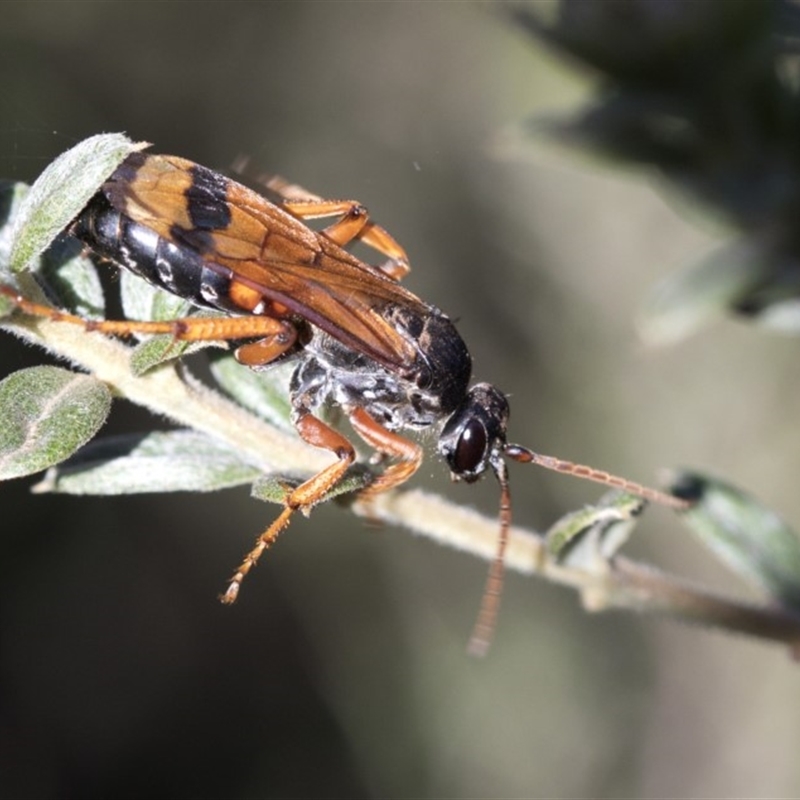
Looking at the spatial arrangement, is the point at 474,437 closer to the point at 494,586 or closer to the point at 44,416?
the point at 494,586

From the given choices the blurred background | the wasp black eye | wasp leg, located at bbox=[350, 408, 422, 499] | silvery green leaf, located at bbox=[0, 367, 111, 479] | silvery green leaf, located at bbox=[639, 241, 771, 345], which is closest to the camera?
silvery green leaf, located at bbox=[639, 241, 771, 345]

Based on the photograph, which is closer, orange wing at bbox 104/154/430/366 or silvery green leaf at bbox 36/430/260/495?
silvery green leaf at bbox 36/430/260/495

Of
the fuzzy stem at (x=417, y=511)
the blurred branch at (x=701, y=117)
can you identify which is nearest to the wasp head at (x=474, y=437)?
the fuzzy stem at (x=417, y=511)

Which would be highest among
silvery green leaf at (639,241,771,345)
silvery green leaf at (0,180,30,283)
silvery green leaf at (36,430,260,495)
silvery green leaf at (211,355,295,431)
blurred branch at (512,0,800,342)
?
blurred branch at (512,0,800,342)

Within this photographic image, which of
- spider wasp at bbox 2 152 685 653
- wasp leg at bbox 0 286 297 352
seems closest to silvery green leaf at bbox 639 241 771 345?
spider wasp at bbox 2 152 685 653

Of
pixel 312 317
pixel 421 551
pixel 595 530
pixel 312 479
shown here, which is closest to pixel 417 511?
pixel 312 479

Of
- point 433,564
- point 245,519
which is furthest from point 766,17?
point 245,519

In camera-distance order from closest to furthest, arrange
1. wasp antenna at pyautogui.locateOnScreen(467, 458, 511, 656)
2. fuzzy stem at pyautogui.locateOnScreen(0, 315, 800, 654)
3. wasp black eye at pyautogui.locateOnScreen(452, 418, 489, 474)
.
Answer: fuzzy stem at pyautogui.locateOnScreen(0, 315, 800, 654) → wasp antenna at pyautogui.locateOnScreen(467, 458, 511, 656) → wasp black eye at pyautogui.locateOnScreen(452, 418, 489, 474)

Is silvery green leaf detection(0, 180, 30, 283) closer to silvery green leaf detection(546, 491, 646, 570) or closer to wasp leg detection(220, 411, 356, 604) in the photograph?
wasp leg detection(220, 411, 356, 604)
